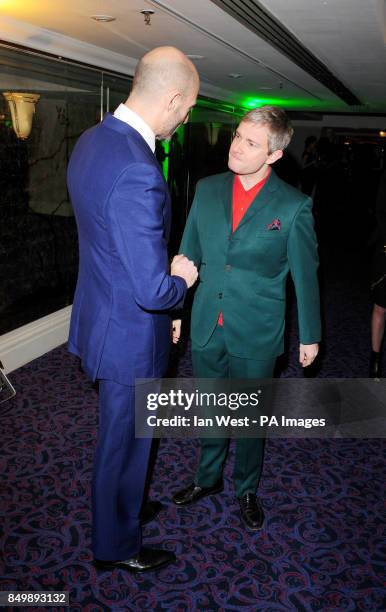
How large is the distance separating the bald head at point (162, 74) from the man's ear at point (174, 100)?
0.01m

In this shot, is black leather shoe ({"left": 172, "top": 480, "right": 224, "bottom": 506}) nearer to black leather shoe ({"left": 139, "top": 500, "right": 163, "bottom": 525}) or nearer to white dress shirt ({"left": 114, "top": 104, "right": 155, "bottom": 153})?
black leather shoe ({"left": 139, "top": 500, "right": 163, "bottom": 525})

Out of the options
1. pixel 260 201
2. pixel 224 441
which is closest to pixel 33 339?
pixel 224 441

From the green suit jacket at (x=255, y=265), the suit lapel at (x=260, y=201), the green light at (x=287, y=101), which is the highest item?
the green light at (x=287, y=101)

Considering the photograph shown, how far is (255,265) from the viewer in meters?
2.34

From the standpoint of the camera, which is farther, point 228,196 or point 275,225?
point 228,196

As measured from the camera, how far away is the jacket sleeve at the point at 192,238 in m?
2.50

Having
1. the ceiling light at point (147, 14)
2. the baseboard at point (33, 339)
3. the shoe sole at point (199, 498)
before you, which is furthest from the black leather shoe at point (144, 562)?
the ceiling light at point (147, 14)

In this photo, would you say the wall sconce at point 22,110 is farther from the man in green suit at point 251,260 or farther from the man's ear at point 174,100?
the man's ear at point 174,100

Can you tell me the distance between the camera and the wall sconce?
13.8ft

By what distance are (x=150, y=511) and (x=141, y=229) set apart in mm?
1657

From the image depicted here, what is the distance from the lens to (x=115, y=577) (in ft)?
7.49

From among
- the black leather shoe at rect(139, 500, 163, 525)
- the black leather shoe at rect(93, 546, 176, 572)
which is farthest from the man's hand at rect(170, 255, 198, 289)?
the black leather shoe at rect(139, 500, 163, 525)

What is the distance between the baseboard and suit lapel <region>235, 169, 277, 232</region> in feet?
8.51

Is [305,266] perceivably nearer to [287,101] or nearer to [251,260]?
[251,260]
